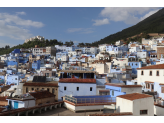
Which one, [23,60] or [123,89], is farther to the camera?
[23,60]

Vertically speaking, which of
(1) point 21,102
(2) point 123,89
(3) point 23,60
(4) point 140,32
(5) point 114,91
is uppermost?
(4) point 140,32

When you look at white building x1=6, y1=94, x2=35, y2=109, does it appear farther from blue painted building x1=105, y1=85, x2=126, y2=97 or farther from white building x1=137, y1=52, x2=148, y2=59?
white building x1=137, y1=52, x2=148, y2=59

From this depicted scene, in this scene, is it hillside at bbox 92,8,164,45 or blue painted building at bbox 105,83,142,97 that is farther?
hillside at bbox 92,8,164,45

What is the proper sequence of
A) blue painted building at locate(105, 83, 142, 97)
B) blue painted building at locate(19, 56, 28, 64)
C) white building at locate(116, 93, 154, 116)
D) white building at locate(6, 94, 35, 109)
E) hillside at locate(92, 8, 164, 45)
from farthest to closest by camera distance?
hillside at locate(92, 8, 164, 45), blue painted building at locate(19, 56, 28, 64), blue painted building at locate(105, 83, 142, 97), white building at locate(6, 94, 35, 109), white building at locate(116, 93, 154, 116)

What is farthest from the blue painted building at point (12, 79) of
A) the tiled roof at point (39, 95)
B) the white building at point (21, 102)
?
the white building at point (21, 102)

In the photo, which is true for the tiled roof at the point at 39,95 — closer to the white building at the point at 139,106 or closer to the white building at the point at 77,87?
the white building at the point at 77,87

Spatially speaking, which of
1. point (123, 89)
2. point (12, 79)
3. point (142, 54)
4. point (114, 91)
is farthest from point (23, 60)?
point (123, 89)

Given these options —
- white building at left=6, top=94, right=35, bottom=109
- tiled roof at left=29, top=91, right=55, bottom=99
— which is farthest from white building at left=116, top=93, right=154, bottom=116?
tiled roof at left=29, top=91, right=55, bottom=99

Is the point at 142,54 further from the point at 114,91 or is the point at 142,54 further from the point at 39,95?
the point at 39,95

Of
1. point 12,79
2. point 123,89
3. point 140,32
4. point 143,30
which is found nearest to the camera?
point 123,89

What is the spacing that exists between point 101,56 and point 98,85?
24.4 metres

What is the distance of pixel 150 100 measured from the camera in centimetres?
793

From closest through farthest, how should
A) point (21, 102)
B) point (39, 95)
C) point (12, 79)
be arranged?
point (21, 102), point (39, 95), point (12, 79)
